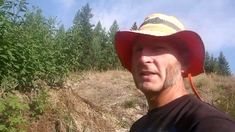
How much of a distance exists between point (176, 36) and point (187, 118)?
0.49 m

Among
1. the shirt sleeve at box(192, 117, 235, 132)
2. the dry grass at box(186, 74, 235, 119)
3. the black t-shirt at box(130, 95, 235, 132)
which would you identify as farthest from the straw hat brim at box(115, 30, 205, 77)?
the dry grass at box(186, 74, 235, 119)

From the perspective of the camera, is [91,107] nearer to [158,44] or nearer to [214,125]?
[158,44]

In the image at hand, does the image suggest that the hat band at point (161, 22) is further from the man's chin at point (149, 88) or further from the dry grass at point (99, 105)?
the dry grass at point (99, 105)

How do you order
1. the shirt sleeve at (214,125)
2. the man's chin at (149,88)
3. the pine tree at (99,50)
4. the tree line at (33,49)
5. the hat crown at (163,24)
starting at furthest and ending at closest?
the pine tree at (99,50), the tree line at (33,49), the hat crown at (163,24), the man's chin at (149,88), the shirt sleeve at (214,125)

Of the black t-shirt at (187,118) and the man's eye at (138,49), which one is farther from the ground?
the man's eye at (138,49)

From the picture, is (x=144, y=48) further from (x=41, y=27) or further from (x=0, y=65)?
(x=41, y=27)

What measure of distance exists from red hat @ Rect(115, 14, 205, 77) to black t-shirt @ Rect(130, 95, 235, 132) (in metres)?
0.28

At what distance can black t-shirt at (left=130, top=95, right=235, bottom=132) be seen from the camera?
1960 millimetres

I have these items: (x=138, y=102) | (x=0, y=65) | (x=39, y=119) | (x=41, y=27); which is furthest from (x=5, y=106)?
(x=138, y=102)

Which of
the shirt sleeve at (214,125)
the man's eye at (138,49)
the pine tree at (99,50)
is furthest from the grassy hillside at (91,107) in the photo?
the pine tree at (99,50)

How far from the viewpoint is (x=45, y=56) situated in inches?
411

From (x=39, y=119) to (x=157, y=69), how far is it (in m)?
7.25

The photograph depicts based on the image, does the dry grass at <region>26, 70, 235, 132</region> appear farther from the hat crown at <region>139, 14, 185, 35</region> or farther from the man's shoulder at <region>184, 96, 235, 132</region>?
the man's shoulder at <region>184, 96, 235, 132</region>

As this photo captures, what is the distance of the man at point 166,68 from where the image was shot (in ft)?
7.32
